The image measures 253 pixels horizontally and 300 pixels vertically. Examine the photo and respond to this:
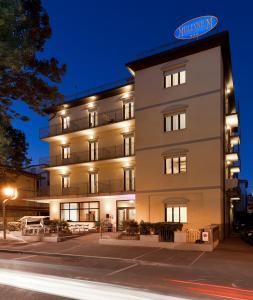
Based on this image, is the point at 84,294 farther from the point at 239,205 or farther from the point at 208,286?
the point at 239,205

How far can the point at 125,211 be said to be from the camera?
29.4 m

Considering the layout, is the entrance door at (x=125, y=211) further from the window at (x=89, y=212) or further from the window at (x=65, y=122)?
the window at (x=65, y=122)

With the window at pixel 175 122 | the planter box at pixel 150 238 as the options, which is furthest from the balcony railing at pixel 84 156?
the planter box at pixel 150 238

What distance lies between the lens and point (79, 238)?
25297mm

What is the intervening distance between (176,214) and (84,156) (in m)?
12.0

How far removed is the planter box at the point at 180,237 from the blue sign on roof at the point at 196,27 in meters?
14.4

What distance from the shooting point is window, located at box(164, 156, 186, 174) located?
24.3 meters

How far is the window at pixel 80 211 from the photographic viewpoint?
31.2 metres

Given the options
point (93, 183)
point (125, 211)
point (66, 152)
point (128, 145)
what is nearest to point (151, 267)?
point (125, 211)

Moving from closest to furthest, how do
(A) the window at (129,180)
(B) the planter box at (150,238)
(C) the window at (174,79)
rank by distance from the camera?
(B) the planter box at (150,238) < (C) the window at (174,79) < (A) the window at (129,180)

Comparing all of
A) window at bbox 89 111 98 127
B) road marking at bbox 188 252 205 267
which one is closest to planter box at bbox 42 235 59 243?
road marking at bbox 188 252 205 267

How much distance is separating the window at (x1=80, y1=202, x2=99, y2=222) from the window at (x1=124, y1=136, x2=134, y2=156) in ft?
19.5

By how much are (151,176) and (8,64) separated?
17189 mm

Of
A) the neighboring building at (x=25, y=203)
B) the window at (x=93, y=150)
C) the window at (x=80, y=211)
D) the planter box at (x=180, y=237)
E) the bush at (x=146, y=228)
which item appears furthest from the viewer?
the neighboring building at (x=25, y=203)
